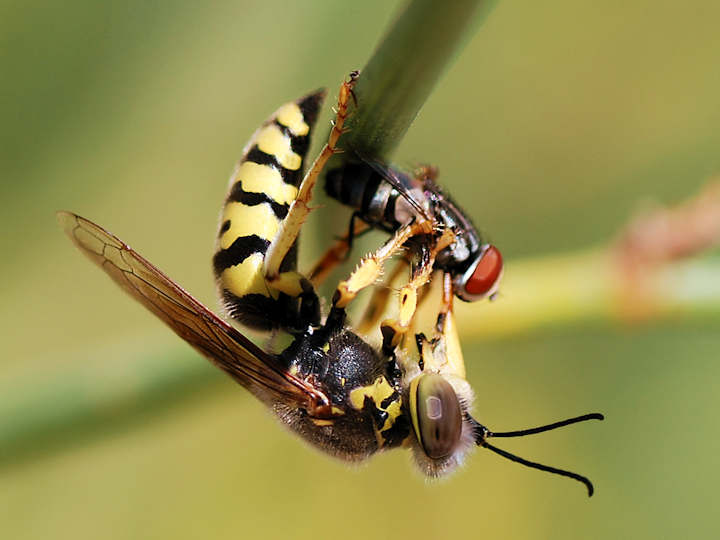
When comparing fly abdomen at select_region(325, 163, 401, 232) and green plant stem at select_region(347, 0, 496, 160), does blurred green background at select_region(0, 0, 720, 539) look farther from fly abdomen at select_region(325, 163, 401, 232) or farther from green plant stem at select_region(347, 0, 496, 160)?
green plant stem at select_region(347, 0, 496, 160)

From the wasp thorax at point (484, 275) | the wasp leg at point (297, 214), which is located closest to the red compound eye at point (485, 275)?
the wasp thorax at point (484, 275)

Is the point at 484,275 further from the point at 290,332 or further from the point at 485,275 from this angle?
the point at 290,332

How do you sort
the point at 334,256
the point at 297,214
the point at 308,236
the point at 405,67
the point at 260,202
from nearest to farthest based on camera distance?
the point at 405,67 → the point at 297,214 → the point at 260,202 → the point at 334,256 → the point at 308,236

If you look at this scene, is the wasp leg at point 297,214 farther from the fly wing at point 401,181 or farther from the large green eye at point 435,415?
the large green eye at point 435,415

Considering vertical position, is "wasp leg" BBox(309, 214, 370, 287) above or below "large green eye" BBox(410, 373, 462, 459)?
above

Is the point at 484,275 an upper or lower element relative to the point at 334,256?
upper

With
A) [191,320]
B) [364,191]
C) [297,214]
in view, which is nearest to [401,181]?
[364,191]

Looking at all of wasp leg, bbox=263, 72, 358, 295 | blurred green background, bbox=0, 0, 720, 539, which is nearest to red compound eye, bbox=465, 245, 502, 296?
wasp leg, bbox=263, 72, 358, 295
